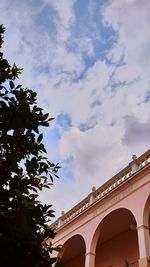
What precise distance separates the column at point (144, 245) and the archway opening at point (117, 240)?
2143mm

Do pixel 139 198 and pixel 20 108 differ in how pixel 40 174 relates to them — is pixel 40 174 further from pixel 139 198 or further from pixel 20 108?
pixel 139 198

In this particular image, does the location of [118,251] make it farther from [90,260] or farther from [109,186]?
[109,186]

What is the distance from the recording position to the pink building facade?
1121 cm

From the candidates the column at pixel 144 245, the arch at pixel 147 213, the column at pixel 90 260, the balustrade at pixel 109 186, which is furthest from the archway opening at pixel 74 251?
the column at pixel 144 245

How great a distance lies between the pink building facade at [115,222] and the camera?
11211 millimetres

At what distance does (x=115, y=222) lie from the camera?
1408cm

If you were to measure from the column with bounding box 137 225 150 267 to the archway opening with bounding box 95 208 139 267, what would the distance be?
2.14 meters

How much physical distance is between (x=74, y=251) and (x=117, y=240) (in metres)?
3.61

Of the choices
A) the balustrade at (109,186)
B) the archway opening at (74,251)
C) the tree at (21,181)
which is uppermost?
the balustrade at (109,186)

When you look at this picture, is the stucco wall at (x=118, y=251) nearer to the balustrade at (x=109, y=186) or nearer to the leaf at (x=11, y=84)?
the balustrade at (x=109, y=186)

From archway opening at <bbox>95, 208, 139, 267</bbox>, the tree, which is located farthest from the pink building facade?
the tree

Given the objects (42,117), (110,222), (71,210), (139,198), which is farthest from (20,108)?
(71,210)

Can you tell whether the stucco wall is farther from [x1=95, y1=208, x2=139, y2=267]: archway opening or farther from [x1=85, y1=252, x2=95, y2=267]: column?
[x1=85, y1=252, x2=95, y2=267]: column

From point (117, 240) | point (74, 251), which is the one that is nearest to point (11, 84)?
point (117, 240)
